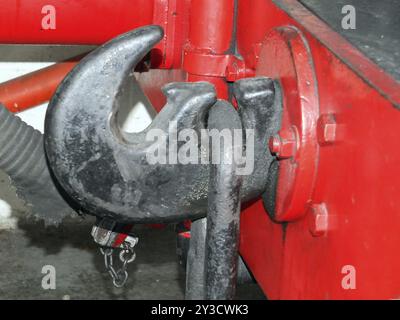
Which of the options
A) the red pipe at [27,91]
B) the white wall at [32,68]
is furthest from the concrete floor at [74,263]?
the red pipe at [27,91]

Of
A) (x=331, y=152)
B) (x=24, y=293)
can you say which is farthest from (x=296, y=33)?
(x=24, y=293)

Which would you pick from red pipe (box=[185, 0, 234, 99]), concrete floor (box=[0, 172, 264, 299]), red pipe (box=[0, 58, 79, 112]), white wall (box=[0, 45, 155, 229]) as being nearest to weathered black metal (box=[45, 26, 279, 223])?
red pipe (box=[185, 0, 234, 99])

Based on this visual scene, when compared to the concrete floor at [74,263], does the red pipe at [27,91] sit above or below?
above

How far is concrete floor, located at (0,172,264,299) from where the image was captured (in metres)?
2.30

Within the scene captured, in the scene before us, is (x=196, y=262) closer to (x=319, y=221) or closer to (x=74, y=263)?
(x=319, y=221)

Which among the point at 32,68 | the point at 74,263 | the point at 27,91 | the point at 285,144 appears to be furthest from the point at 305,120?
the point at 32,68

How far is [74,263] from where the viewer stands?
246 centimetres

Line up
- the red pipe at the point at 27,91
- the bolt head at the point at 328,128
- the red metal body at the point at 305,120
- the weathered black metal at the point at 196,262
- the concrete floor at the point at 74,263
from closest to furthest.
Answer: the red metal body at the point at 305,120 → the bolt head at the point at 328,128 → the weathered black metal at the point at 196,262 → the red pipe at the point at 27,91 → the concrete floor at the point at 74,263

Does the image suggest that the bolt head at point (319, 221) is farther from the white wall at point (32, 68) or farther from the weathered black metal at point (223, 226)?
the white wall at point (32, 68)

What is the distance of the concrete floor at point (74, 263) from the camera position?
2299 millimetres

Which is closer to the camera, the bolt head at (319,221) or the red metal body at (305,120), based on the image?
the red metal body at (305,120)

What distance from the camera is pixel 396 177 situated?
2.34 ft

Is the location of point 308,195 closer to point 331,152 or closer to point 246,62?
point 331,152

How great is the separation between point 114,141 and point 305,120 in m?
0.25
